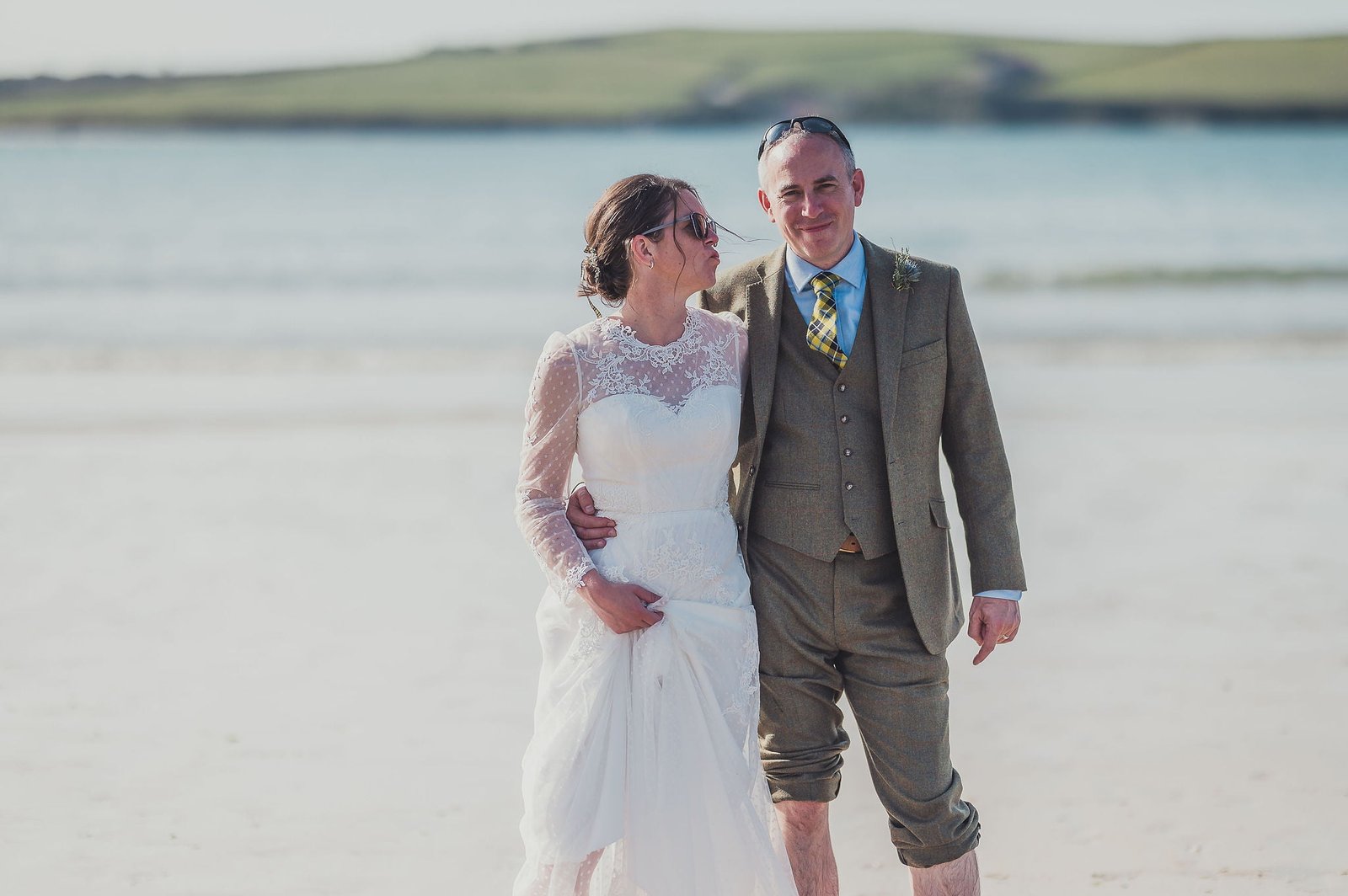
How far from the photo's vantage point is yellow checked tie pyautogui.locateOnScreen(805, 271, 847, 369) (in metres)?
3.24

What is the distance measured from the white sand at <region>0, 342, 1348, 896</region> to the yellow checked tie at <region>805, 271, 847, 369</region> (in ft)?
5.45

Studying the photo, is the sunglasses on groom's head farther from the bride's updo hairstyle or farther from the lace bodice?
the lace bodice

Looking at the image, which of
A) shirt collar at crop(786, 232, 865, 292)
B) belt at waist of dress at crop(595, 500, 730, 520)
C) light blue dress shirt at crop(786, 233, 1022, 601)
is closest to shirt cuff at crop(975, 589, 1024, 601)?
light blue dress shirt at crop(786, 233, 1022, 601)

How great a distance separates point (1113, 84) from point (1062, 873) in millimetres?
57570

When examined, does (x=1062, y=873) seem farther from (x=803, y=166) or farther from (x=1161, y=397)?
(x=1161, y=397)

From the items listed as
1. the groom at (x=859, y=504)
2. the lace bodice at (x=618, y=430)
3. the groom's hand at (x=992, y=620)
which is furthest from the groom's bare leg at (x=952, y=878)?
the lace bodice at (x=618, y=430)

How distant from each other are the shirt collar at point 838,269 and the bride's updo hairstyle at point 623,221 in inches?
12.0

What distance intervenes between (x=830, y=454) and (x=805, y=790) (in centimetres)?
79

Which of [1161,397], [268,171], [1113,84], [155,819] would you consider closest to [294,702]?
[155,819]

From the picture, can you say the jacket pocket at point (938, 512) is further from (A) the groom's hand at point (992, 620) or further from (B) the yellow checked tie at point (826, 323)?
(B) the yellow checked tie at point (826, 323)

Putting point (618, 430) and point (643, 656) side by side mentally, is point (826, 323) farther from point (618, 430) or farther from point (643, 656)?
point (643, 656)

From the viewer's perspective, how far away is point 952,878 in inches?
130

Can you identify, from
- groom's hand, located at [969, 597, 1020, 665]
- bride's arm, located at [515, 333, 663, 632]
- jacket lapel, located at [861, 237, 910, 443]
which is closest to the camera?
bride's arm, located at [515, 333, 663, 632]

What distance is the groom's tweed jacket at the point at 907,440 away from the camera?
3.24 meters
